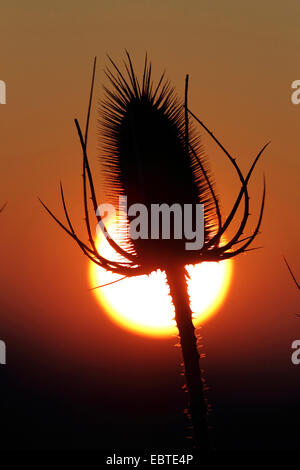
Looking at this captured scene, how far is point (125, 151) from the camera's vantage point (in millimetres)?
6016

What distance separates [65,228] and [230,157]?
1482 millimetres

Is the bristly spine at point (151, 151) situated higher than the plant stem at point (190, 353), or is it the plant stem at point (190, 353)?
the bristly spine at point (151, 151)

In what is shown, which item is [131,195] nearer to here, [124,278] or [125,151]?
[125,151]

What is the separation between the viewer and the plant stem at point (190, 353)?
16.0 ft

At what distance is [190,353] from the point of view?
511 centimetres

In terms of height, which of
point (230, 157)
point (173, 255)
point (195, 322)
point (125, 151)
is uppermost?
point (125, 151)

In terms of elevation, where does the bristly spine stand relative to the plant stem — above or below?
above

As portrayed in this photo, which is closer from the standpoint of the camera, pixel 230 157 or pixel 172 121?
pixel 230 157

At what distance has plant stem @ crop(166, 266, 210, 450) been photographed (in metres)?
4.88
